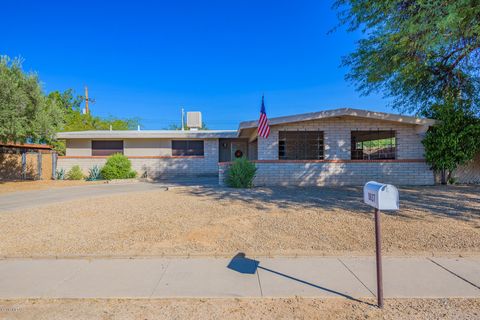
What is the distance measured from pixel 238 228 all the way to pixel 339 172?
8.04 metres

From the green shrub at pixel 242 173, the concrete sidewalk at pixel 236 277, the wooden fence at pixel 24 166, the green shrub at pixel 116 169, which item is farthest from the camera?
the wooden fence at pixel 24 166

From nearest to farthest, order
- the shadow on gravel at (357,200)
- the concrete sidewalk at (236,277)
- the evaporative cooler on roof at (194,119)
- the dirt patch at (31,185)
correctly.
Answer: the concrete sidewalk at (236,277) < the shadow on gravel at (357,200) < the dirt patch at (31,185) < the evaporative cooler on roof at (194,119)

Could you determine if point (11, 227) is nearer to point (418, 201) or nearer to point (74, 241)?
point (74, 241)

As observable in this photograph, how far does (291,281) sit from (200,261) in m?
1.39

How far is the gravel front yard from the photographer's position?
4746 millimetres

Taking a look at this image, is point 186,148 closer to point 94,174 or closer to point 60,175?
point 94,174

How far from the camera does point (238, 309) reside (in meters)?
3.01

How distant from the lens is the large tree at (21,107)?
13078 millimetres

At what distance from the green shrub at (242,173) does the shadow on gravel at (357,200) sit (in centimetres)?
100

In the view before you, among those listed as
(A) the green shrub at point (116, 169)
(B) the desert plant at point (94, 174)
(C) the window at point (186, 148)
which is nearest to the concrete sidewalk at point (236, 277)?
(A) the green shrub at point (116, 169)

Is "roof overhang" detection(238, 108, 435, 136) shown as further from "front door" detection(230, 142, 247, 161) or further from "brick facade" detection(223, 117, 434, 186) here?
"front door" detection(230, 142, 247, 161)

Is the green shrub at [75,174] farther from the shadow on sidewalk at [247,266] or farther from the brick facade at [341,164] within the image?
the shadow on sidewalk at [247,266]

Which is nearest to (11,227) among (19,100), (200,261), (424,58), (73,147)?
(200,261)

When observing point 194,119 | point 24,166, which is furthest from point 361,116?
point 24,166
